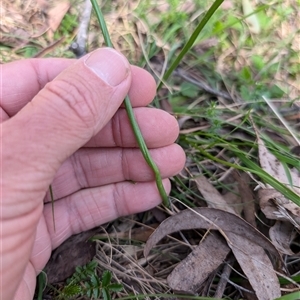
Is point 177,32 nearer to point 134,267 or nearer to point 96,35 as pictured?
point 96,35

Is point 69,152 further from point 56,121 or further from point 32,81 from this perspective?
point 32,81

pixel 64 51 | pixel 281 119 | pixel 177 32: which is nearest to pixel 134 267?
pixel 281 119

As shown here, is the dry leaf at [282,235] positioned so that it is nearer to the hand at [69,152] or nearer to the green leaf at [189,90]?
the hand at [69,152]

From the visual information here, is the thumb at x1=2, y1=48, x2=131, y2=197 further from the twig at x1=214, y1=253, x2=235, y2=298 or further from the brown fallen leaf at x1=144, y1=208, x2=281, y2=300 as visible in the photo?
the twig at x1=214, y1=253, x2=235, y2=298

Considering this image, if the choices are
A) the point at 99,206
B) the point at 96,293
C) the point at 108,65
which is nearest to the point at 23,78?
the point at 108,65

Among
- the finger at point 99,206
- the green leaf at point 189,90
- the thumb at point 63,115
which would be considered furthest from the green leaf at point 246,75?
the thumb at point 63,115

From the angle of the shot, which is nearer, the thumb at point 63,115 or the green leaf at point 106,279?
the thumb at point 63,115

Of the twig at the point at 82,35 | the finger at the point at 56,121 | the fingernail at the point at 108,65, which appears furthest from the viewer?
the twig at the point at 82,35

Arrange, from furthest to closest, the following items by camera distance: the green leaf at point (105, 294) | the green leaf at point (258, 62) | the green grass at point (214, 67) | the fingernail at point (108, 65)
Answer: the green leaf at point (258, 62), the green grass at point (214, 67), the green leaf at point (105, 294), the fingernail at point (108, 65)
